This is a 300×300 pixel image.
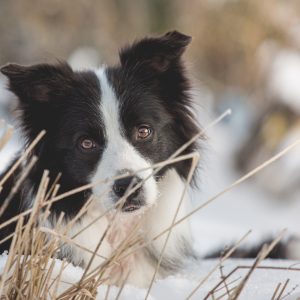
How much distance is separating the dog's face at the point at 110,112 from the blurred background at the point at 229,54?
7.27 meters

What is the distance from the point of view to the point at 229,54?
16.3 m

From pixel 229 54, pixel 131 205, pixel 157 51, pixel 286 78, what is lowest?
pixel 131 205

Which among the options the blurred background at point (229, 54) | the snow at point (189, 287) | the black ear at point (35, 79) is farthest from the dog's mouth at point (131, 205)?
the blurred background at point (229, 54)

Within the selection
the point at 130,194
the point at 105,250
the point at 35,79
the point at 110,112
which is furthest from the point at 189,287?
the point at 35,79

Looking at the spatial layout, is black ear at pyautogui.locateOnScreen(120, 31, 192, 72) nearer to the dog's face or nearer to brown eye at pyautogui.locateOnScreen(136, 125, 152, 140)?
the dog's face

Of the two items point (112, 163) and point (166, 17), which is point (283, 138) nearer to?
point (166, 17)

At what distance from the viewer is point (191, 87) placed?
153 inches

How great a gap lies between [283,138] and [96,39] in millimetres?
5528

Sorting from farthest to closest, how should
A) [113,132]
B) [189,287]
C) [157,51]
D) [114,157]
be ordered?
1. [157,51]
2. [113,132]
3. [114,157]
4. [189,287]

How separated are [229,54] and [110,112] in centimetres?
1310

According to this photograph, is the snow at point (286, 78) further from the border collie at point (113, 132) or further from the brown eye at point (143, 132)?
the brown eye at point (143, 132)

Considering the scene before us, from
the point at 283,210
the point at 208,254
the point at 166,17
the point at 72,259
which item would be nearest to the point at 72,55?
the point at 166,17

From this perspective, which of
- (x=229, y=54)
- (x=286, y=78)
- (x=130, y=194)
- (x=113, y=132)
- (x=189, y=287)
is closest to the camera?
(x=189, y=287)

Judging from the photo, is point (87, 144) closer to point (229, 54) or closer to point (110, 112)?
point (110, 112)
